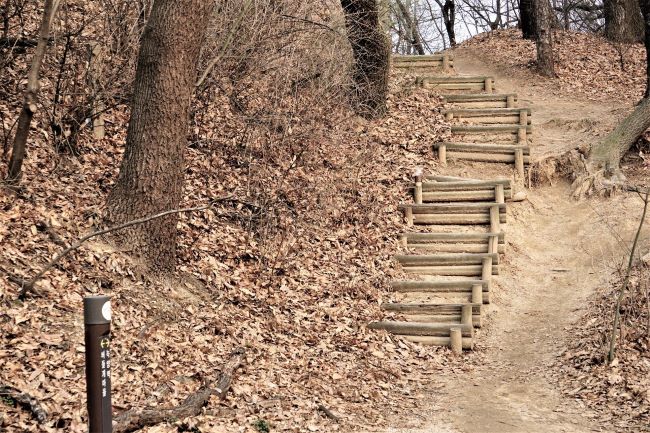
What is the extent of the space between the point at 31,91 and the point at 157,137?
1384mm

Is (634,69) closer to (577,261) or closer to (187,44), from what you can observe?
(577,261)

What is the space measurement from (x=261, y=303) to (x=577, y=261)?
5.68 metres

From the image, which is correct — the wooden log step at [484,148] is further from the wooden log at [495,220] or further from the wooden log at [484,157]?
the wooden log at [495,220]

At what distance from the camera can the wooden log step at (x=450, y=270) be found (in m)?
11.4

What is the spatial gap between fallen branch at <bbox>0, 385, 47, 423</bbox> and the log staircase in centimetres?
495

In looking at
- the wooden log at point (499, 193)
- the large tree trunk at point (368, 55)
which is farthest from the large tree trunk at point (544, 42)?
the wooden log at point (499, 193)

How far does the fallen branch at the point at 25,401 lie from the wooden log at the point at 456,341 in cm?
558

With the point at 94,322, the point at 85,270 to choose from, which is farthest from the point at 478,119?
the point at 94,322

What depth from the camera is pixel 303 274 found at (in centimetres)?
1022

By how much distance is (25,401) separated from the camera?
5.61 metres

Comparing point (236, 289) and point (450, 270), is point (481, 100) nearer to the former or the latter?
point (450, 270)

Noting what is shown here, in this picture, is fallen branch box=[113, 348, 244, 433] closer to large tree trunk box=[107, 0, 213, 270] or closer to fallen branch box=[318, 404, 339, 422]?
fallen branch box=[318, 404, 339, 422]

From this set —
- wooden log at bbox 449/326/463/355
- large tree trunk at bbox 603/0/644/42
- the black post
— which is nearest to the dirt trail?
wooden log at bbox 449/326/463/355

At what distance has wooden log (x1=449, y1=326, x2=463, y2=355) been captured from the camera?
9.77m
